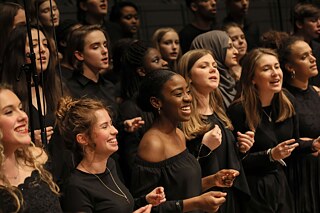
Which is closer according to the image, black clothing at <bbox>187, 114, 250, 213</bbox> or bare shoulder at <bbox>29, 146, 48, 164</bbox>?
bare shoulder at <bbox>29, 146, 48, 164</bbox>

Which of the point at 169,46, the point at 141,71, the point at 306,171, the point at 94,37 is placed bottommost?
the point at 306,171

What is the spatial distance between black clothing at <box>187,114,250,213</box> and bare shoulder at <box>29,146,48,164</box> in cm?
110

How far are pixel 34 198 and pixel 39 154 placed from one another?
0.85 ft

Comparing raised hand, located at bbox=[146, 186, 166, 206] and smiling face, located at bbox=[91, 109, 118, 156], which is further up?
smiling face, located at bbox=[91, 109, 118, 156]

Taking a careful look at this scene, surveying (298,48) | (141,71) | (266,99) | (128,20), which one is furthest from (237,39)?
(141,71)

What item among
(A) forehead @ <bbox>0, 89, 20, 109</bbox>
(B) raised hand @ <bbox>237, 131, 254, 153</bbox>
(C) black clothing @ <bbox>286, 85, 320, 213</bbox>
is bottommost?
(C) black clothing @ <bbox>286, 85, 320, 213</bbox>

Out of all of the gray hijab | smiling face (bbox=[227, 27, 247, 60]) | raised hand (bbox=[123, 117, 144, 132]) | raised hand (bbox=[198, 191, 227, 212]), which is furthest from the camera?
smiling face (bbox=[227, 27, 247, 60])

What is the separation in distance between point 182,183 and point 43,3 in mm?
1969

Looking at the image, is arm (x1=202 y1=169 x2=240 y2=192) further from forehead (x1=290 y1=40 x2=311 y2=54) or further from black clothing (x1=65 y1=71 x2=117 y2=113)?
forehead (x1=290 y1=40 x2=311 y2=54)

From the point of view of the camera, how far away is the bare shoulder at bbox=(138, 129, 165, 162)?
11.7ft

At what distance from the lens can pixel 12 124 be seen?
2920 millimetres

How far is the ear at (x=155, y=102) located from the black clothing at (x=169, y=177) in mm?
271

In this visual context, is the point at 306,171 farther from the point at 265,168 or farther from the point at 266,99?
the point at 266,99

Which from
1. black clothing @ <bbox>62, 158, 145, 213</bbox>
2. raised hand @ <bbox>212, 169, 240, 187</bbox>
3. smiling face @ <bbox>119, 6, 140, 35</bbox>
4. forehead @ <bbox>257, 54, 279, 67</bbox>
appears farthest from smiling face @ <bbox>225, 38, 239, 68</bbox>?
black clothing @ <bbox>62, 158, 145, 213</bbox>
